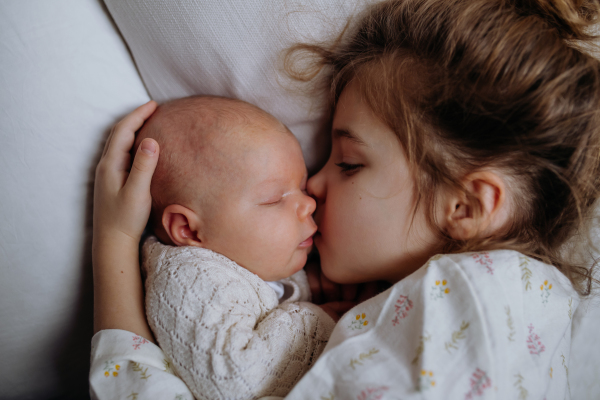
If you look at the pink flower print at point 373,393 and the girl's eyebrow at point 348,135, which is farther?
the girl's eyebrow at point 348,135

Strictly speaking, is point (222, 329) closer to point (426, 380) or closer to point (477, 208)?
point (426, 380)

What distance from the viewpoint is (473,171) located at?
81 cm

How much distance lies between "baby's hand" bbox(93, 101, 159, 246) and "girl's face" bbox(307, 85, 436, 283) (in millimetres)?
475

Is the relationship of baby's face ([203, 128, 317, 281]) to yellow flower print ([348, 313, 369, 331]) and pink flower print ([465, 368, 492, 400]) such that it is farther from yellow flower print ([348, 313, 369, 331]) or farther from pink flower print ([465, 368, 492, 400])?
pink flower print ([465, 368, 492, 400])

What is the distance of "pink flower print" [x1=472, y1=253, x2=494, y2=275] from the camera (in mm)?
734

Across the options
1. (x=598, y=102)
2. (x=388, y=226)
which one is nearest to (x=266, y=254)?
(x=388, y=226)

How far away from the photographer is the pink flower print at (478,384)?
639 millimetres

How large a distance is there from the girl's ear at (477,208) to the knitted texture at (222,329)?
16.6 inches

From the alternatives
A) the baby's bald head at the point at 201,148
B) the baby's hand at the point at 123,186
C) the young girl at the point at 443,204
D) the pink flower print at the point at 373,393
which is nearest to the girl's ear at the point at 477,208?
the young girl at the point at 443,204

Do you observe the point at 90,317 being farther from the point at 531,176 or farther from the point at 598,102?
the point at 598,102

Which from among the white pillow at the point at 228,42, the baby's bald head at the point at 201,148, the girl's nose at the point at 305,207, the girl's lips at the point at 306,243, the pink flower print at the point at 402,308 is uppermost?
the white pillow at the point at 228,42

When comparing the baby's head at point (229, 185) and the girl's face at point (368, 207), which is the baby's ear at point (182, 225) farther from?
the girl's face at point (368, 207)

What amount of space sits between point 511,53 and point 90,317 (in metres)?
1.26

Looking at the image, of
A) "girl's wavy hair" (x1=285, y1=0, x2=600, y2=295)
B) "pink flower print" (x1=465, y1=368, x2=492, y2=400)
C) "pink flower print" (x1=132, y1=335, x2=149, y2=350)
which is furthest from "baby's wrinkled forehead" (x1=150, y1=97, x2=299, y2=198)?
"pink flower print" (x1=465, y1=368, x2=492, y2=400)
